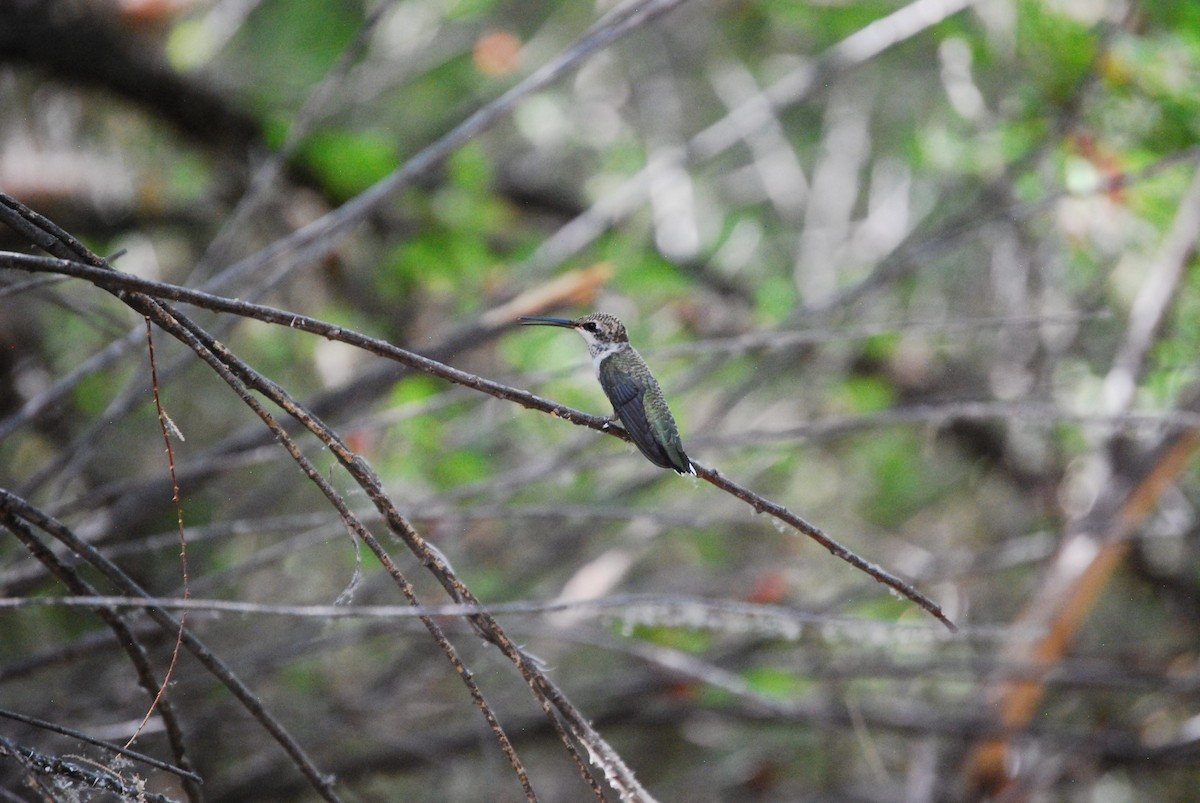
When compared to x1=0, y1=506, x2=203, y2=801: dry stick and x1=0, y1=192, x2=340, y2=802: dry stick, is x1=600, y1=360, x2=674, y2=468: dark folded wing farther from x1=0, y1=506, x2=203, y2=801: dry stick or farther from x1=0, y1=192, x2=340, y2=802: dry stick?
x1=0, y1=506, x2=203, y2=801: dry stick

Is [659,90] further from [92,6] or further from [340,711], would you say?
[340,711]

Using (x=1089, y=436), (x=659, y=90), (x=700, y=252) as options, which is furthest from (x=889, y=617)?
(x=659, y=90)

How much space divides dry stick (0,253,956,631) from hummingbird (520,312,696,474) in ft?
1.73

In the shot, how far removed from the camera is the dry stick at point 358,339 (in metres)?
1.25

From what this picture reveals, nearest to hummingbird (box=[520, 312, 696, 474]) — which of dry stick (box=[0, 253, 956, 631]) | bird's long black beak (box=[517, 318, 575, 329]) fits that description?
bird's long black beak (box=[517, 318, 575, 329])

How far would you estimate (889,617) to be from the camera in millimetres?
5324

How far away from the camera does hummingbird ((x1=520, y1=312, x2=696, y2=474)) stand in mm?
2412

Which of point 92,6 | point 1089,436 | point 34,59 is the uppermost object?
point 92,6

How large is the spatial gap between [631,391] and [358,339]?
53.4 inches

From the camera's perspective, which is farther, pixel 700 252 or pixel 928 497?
pixel 928 497

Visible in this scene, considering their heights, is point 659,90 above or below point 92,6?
above

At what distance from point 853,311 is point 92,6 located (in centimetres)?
402

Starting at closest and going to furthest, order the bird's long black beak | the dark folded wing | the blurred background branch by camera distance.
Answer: the dark folded wing, the bird's long black beak, the blurred background branch

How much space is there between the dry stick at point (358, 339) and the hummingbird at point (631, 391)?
0.53m
